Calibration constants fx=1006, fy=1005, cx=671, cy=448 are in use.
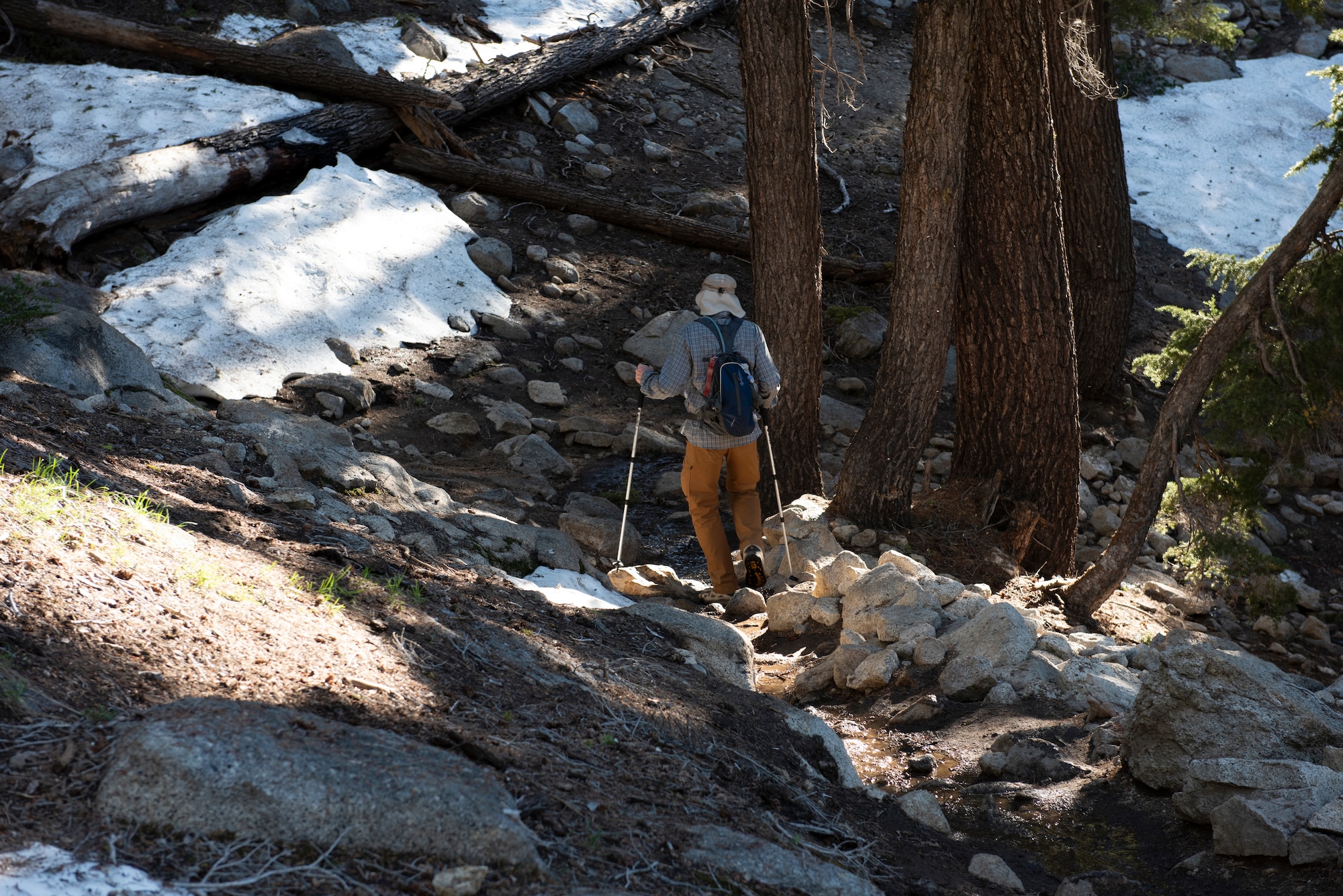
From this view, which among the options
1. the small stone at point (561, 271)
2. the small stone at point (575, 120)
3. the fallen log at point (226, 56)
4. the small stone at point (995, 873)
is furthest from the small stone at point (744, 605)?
the small stone at point (575, 120)

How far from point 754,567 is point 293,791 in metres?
5.10

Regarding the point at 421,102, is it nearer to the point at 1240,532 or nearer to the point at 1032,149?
the point at 1032,149

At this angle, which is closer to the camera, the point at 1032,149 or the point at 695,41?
the point at 1032,149

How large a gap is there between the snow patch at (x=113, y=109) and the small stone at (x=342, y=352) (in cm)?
314

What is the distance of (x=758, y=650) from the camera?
650 centimetres

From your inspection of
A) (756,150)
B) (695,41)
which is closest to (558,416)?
(756,150)

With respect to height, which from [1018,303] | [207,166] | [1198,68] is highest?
[1198,68]

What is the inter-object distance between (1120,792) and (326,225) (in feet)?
29.5

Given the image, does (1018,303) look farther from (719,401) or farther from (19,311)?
(19,311)

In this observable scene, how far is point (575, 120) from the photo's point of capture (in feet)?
45.0

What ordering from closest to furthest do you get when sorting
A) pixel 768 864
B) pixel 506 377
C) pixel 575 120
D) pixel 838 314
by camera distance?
pixel 768 864 → pixel 506 377 → pixel 838 314 → pixel 575 120

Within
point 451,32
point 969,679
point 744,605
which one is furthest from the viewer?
point 451,32

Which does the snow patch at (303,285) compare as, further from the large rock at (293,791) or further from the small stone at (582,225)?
the large rock at (293,791)

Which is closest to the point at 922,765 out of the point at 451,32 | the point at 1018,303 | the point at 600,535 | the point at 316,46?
the point at 600,535
